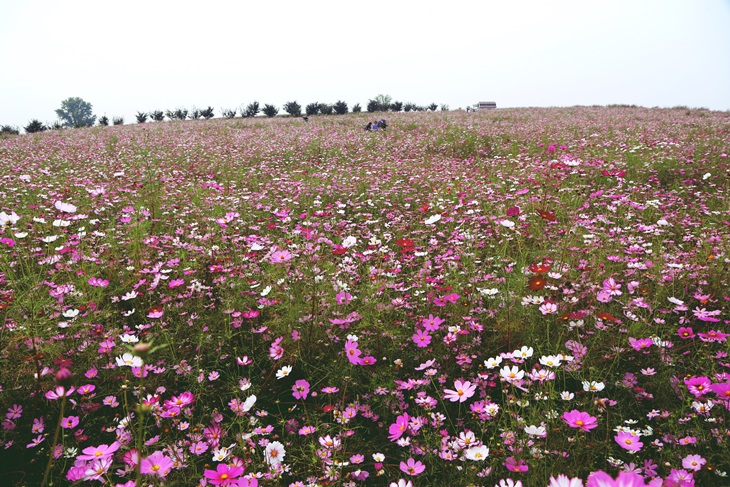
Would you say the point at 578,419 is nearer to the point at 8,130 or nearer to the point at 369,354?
the point at 369,354

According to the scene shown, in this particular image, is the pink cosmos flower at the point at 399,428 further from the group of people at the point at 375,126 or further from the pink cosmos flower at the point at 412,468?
the group of people at the point at 375,126

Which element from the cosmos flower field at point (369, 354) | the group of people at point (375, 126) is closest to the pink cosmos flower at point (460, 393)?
the cosmos flower field at point (369, 354)

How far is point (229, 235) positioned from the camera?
3.70m

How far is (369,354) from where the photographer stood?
6.77 ft

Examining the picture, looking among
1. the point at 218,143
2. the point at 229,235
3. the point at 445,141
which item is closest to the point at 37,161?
the point at 218,143

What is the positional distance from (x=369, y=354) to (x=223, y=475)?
99 cm

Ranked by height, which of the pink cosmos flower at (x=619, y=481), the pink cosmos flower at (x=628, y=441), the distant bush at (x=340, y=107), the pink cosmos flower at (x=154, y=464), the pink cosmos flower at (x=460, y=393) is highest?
the distant bush at (x=340, y=107)

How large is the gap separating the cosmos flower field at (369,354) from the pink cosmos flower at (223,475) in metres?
0.01

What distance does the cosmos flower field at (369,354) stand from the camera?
1.44m

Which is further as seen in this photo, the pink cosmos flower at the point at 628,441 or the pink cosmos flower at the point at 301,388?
the pink cosmos flower at the point at 301,388

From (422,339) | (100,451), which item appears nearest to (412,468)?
(422,339)

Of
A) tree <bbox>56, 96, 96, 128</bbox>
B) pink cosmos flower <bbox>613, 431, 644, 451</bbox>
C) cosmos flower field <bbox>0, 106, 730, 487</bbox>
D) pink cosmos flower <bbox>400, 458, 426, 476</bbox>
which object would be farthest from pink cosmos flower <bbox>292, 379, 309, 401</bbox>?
tree <bbox>56, 96, 96, 128</bbox>

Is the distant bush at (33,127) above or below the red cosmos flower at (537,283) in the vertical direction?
above

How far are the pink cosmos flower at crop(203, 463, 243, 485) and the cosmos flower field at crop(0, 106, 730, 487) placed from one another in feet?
0.04
